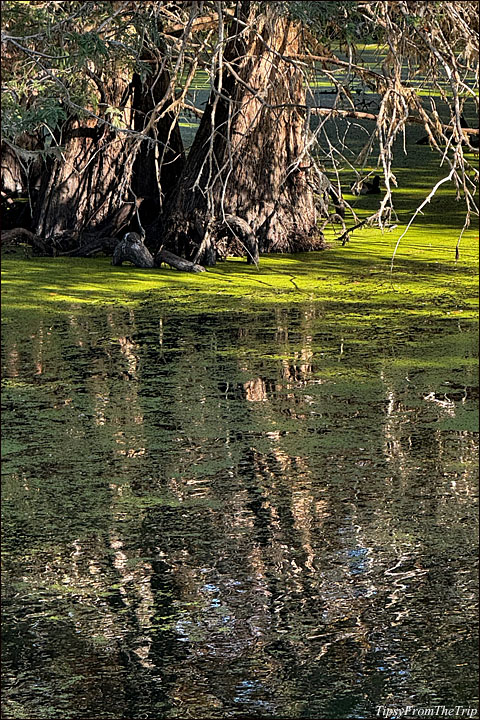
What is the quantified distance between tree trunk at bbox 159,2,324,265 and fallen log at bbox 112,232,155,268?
26 centimetres

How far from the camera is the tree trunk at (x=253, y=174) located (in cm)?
759

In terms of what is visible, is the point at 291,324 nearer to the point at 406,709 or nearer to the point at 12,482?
the point at 12,482

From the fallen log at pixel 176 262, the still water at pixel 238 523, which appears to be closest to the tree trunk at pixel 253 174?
the fallen log at pixel 176 262

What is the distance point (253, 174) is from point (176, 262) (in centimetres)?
88

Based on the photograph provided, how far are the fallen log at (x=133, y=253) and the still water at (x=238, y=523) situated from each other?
182 centimetres

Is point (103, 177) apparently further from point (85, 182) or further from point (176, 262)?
point (176, 262)

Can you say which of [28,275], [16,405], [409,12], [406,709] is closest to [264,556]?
[406,709]

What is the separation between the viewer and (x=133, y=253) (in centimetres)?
750

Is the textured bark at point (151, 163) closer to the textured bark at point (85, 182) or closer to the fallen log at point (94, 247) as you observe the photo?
the textured bark at point (85, 182)

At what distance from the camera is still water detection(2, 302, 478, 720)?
264 centimetres

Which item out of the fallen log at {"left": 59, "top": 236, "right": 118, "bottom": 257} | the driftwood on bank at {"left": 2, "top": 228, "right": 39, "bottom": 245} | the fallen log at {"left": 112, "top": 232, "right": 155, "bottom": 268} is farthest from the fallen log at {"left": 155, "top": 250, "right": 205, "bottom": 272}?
the driftwood on bank at {"left": 2, "top": 228, "right": 39, "bottom": 245}

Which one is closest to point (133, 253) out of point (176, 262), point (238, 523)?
point (176, 262)

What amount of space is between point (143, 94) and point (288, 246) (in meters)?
1.32

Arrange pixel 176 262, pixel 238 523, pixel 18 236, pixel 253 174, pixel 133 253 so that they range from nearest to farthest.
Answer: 1. pixel 238 523
2. pixel 176 262
3. pixel 133 253
4. pixel 253 174
5. pixel 18 236
